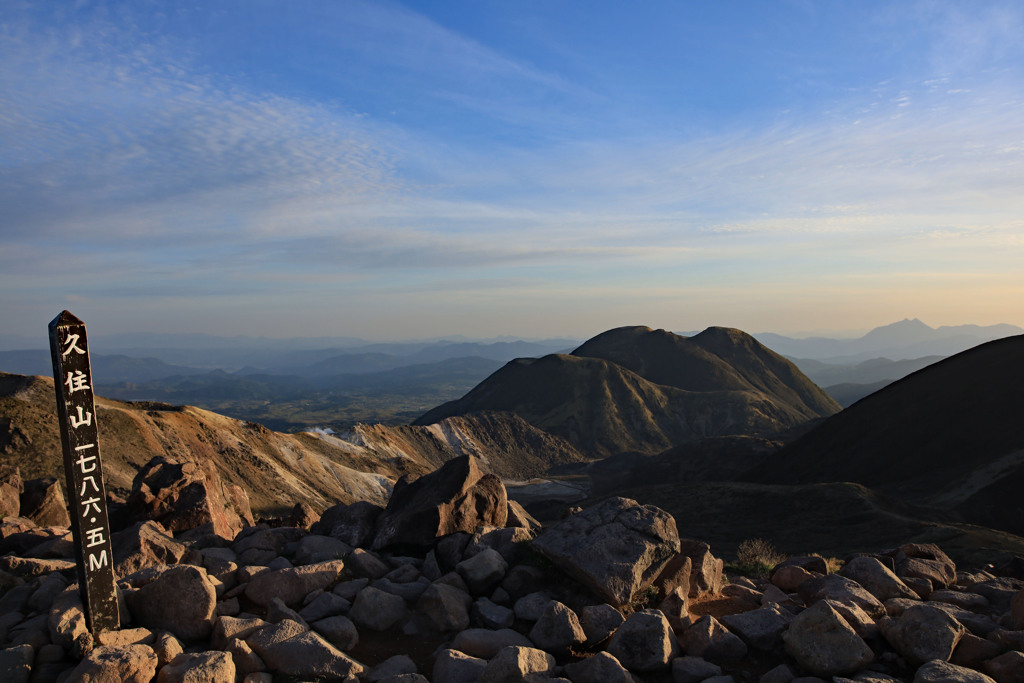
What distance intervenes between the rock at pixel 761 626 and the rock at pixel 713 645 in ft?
0.65

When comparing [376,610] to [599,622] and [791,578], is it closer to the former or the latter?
[599,622]

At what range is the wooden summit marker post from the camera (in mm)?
7312

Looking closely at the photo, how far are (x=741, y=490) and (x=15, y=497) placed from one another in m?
37.0

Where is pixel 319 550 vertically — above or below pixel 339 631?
above

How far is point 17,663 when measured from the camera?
6922 millimetres

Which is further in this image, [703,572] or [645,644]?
[703,572]

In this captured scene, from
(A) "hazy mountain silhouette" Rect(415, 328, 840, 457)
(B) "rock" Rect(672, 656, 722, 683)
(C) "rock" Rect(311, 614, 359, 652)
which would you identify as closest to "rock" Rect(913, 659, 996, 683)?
(B) "rock" Rect(672, 656, 722, 683)

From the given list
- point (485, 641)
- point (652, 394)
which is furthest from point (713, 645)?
point (652, 394)

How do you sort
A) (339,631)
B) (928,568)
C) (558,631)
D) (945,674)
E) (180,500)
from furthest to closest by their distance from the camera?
1. (180,500)
2. (928,568)
3. (339,631)
4. (558,631)
5. (945,674)

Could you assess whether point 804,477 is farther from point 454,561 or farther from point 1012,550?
point 454,561

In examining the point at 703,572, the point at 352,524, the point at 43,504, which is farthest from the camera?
the point at 43,504

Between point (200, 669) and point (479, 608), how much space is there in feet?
13.5

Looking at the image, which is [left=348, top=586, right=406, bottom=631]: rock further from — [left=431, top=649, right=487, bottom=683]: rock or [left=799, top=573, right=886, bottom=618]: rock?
[left=799, top=573, right=886, bottom=618]: rock

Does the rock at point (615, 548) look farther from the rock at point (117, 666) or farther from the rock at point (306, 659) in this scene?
the rock at point (117, 666)
